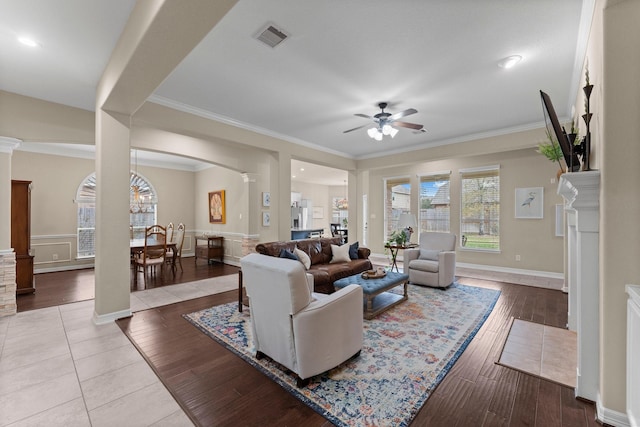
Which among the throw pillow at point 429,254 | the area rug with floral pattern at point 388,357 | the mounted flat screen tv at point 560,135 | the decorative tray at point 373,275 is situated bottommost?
the area rug with floral pattern at point 388,357

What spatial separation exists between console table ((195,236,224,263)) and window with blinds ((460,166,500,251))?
611 cm

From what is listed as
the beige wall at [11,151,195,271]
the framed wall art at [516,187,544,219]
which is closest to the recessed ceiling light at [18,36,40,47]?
the beige wall at [11,151,195,271]

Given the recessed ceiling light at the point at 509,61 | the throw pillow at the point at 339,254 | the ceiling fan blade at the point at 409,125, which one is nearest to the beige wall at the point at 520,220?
the throw pillow at the point at 339,254

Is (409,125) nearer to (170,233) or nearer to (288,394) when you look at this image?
(288,394)

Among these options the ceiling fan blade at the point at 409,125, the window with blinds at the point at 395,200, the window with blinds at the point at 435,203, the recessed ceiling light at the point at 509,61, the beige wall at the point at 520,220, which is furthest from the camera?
the window with blinds at the point at 395,200

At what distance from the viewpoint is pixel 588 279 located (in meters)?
1.89

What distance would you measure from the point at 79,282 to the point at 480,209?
333 inches

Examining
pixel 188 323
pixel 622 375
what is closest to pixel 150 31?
pixel 188 323

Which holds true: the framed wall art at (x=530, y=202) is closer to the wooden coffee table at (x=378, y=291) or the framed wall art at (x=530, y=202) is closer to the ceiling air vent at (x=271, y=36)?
the wooden coffee table at (x=378, y=291)

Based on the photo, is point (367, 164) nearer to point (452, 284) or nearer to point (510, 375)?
point (452, 284)

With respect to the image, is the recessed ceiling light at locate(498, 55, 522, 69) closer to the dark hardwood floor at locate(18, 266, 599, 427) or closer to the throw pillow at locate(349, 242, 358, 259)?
the dark hardwood floor at locate(18, 266, 599, 427)

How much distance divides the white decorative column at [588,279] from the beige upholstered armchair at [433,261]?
2.70m

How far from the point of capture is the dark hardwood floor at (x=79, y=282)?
13.7 feet

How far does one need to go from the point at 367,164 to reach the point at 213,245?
4.54m
